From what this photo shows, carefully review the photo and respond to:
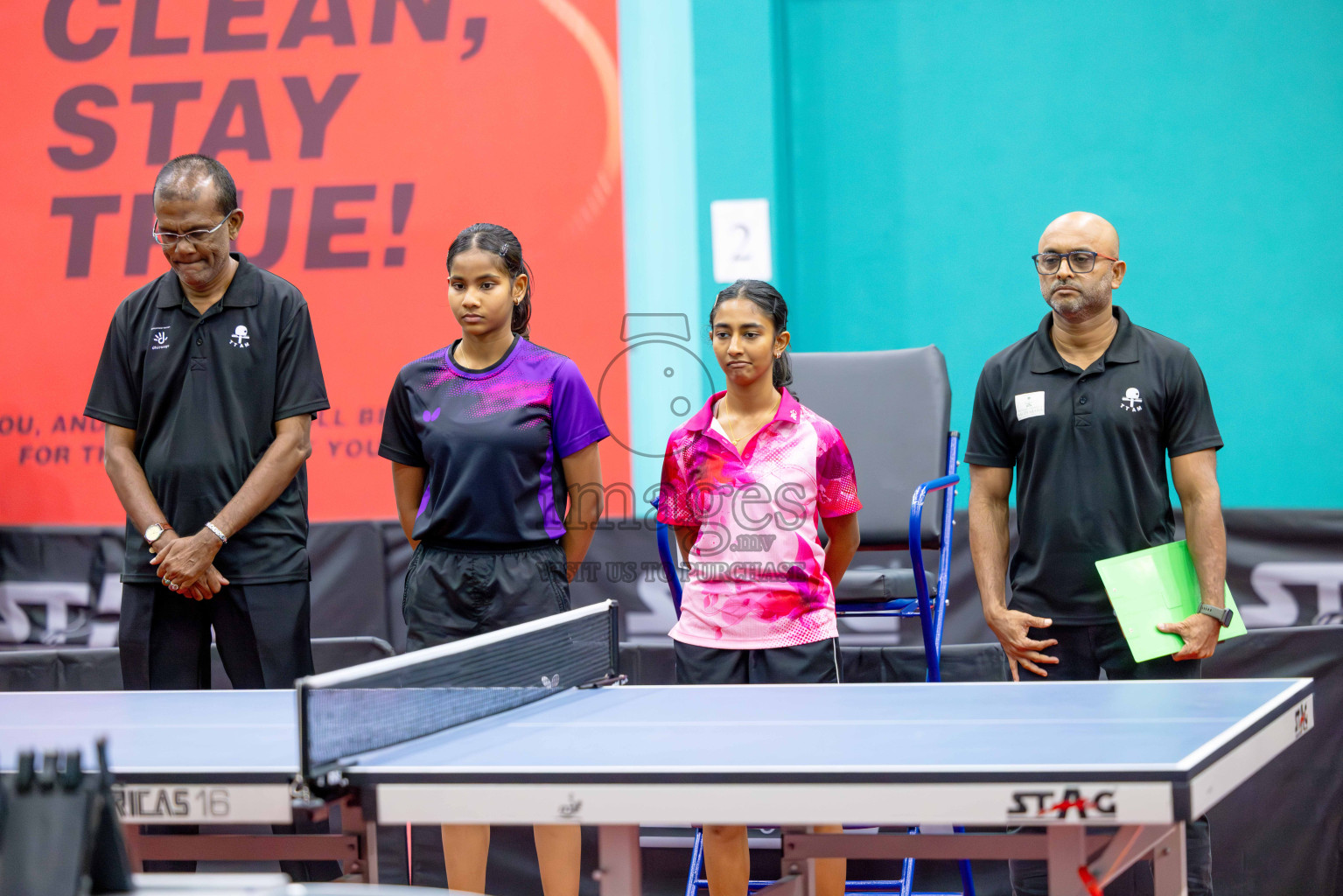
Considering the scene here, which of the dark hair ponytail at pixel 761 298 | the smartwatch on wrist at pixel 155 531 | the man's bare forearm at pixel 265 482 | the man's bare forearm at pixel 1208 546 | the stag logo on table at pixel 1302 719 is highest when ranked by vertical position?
the dark hair ponytail at pixel 761 298

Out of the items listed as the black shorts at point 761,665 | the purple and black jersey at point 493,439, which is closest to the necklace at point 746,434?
the purple and black jersey at point 493,439

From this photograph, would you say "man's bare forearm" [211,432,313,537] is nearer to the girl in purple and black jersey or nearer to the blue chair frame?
the girl in purple and black jersey

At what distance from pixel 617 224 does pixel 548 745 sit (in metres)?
3.77

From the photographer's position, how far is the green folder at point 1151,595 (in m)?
2.92

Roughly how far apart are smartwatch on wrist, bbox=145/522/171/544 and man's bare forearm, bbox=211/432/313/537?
14cm

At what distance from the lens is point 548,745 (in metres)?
1.92

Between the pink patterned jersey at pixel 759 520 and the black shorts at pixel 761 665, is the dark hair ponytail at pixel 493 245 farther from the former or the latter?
the black shorts at pixel 761 665

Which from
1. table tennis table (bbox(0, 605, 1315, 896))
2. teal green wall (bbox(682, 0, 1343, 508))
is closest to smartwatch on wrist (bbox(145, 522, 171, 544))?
table tennis table (bbox(0, 605, 1315, 896))

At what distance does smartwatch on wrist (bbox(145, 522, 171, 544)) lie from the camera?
3.15 m

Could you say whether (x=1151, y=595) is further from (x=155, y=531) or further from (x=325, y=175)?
(x=325, y=175)

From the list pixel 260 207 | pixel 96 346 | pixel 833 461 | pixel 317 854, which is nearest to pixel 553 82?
pixel 260 207

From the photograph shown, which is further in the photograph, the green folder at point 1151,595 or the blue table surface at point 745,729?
the green folder at point 1151,595

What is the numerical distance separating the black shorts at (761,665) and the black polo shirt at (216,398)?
1063mm

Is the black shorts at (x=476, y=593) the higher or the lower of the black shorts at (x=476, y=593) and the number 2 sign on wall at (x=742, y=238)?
the lower
